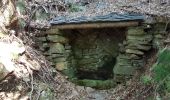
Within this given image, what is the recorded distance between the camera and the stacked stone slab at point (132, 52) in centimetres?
584

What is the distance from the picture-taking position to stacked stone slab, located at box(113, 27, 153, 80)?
5.84 m

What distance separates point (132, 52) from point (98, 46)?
1.05m

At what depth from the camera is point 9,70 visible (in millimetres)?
4922

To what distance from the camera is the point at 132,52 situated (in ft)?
19.5

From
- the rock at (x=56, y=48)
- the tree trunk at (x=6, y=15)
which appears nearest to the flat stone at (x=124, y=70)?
the rock at (x=56, y=48)

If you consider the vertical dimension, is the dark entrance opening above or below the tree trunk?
below

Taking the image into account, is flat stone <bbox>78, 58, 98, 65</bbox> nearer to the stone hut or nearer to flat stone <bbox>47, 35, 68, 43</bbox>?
the stone hut

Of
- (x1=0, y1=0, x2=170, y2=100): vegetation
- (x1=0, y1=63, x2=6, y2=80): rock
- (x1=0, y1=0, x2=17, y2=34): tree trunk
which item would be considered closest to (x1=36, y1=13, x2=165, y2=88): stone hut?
(x1=0, y1=0, x2=170, y2=100): vegetation

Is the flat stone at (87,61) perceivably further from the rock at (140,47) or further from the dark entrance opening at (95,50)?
the rock at (140,47)

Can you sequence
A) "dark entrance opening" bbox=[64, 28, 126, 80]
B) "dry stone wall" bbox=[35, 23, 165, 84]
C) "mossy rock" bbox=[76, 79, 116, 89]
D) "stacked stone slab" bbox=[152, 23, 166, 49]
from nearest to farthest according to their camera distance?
"stacked stone slab" bbox=[152, 23, 166, 49] < "dry stone wall" bbox=[35, 23, 165, 84] < "mossy rock" bbox=[76, 79, 116, 89] < "dark entrance opening" bbox=[64, 28, 126, 80]

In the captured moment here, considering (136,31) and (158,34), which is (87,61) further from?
(158,34)

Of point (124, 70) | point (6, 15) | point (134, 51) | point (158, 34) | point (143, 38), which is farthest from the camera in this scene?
point (124, 70)

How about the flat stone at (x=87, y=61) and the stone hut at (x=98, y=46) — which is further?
the flat stone at (x=87, y=61)

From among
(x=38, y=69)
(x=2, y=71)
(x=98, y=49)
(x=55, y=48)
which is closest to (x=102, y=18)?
(x=98, y=49)
